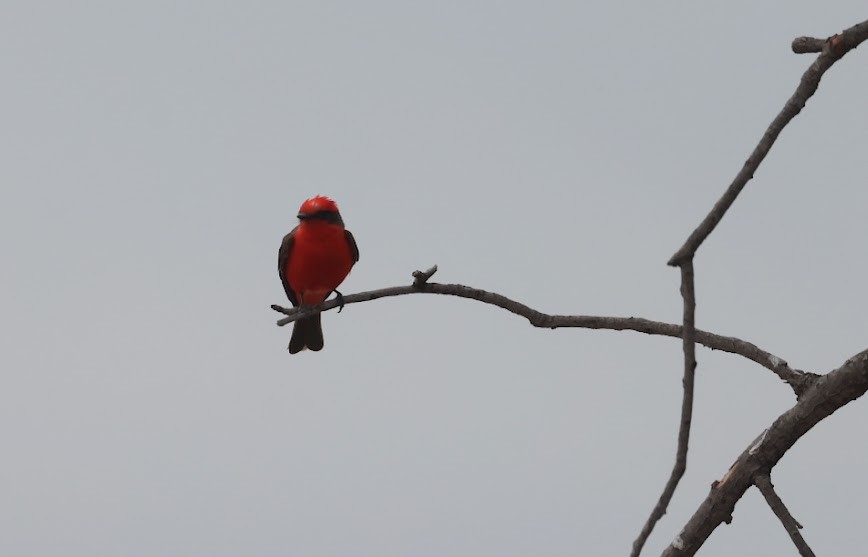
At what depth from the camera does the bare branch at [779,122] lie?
4.49 metres

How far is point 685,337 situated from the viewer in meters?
4.43

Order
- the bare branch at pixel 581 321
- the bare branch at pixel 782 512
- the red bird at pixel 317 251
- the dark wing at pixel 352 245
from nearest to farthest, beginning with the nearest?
1. the bare branch at pixel 782 512
2. the bare branch at pixel 581 321
3. the red bird at pixel 317 251
4. the dark wing at pixel 352 245

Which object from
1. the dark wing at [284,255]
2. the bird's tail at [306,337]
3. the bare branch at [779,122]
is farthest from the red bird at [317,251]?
the bare branch at [779,122]

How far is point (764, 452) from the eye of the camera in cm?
588

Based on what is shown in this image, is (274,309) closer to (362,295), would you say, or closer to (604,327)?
(362,295)

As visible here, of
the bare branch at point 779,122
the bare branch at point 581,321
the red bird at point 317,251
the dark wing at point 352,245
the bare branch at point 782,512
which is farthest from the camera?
the dark wing at point 352,245

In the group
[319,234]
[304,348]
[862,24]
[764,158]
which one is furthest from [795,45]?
[304,348]

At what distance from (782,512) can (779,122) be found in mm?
1943

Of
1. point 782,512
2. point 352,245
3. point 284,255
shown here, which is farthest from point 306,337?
point 782,512

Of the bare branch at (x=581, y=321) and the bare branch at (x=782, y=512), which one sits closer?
the bare branch at (x=782, y=512)

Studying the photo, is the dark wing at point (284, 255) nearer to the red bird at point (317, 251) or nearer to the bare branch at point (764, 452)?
the red bird at point (317, 251)

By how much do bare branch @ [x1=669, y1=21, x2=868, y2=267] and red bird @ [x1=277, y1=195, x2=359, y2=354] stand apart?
5.84 m

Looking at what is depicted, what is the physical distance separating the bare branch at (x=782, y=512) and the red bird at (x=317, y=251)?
19.7 ft

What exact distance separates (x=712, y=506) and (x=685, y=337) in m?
1.85
